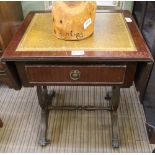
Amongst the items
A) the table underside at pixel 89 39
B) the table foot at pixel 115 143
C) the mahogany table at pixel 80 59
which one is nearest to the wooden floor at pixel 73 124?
the table foot at pixel 115 143

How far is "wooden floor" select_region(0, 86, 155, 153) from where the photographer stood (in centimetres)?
127

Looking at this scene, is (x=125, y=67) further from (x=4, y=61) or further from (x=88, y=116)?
(x=88, y=116)

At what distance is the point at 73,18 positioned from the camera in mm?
859

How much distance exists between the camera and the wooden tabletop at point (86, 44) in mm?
836

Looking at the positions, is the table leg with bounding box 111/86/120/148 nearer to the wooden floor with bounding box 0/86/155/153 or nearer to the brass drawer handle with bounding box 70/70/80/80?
the wooden floor with bounding box 0/86/155/153

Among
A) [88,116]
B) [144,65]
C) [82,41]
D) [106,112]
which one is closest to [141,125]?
[106,112]

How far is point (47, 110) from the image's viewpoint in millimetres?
1407

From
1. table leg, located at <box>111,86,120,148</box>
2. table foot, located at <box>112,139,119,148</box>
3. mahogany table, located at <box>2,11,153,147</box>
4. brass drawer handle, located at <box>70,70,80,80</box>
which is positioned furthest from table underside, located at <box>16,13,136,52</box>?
table foot, located at <box>112,139,119,148</box>

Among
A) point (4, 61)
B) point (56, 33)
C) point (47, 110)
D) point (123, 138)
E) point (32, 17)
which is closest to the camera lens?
point (4, 61)

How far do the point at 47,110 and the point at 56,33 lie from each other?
0.66 metres

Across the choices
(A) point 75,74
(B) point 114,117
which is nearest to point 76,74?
(A) point 75,74

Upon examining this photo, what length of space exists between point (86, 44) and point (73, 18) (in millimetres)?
136

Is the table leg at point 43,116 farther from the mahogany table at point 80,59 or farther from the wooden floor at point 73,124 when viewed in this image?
the mahogany table at point 80,59

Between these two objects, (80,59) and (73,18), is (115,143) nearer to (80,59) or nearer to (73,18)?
(80,59)
